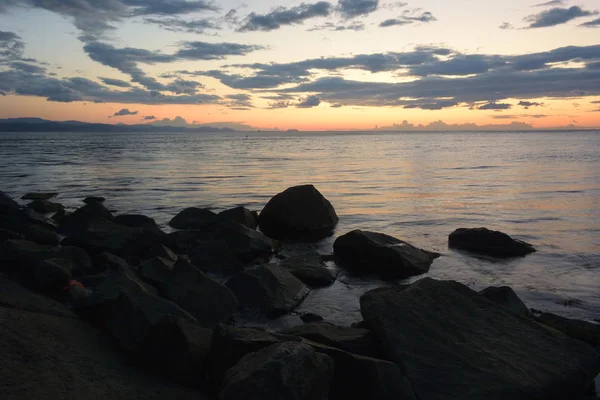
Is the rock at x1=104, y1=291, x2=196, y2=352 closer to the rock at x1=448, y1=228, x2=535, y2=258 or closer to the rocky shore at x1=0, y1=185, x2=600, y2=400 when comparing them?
the rocky shore at x1=0, y1=185, x2=600, y2=400

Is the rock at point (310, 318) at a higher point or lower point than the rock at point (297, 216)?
lower

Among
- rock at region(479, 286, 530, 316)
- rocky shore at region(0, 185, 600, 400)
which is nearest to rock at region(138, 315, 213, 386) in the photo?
rocky shore at region(0, 185, 600, 400)

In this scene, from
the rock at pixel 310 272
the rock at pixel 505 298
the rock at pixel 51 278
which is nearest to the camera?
the rock at pixel 505 298

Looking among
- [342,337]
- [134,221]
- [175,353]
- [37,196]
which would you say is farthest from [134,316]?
[37,196]

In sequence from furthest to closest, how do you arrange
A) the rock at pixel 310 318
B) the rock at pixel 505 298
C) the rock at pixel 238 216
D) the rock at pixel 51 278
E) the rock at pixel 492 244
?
the rock at pixel 238 216
the rock at pixel 492 244
the rock at pixel 51 278
the rock at pixel 310 318
the rock at pixel 505 298

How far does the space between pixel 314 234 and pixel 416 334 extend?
10214 millimetres

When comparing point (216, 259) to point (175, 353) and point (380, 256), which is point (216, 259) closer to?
point (380, 256)

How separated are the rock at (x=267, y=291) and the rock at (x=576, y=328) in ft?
14.2

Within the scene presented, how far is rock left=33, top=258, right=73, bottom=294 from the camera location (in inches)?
346

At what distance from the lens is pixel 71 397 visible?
16.2 ft

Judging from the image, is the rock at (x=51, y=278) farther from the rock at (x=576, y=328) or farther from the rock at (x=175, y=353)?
the rock at (x=576, y=328)

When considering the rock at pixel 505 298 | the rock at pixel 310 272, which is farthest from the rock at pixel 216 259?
the rock at pixel 505 298

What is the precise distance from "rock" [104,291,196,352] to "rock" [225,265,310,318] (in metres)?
1.93

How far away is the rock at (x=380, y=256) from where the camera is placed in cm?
1166
